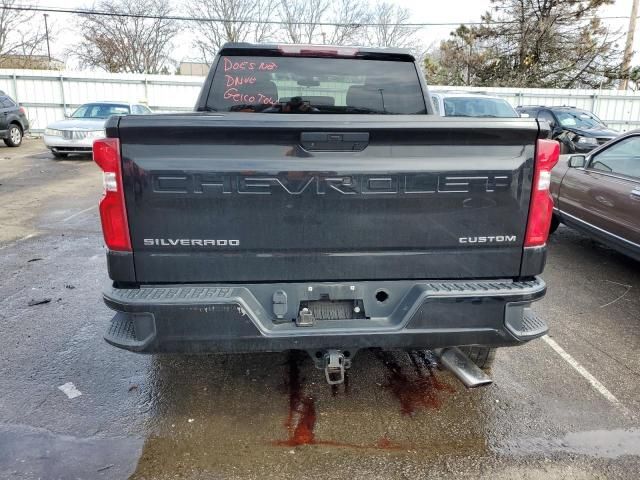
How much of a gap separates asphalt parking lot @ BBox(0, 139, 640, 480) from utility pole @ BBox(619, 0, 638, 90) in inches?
1162

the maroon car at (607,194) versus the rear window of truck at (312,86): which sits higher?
the rear window of truck at (312,86)

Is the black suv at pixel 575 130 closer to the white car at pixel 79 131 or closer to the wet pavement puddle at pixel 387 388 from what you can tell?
the wet pavement puddle at pixel 387 388

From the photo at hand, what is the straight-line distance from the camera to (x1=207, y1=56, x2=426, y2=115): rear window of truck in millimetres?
3668

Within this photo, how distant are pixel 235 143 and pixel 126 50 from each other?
43.5 m

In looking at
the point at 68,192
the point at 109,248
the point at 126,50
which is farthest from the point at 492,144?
the point at 126,50

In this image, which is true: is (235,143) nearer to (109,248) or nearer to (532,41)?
(109,248)

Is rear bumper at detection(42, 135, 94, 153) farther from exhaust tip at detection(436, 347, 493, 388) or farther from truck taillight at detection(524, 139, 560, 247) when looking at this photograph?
truck taillight at detection(524, 139, 560, 247)

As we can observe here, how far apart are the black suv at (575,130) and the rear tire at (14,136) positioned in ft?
53.7

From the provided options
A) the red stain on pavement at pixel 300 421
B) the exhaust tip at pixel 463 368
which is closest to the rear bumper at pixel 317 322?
the exhaust tip at pixel 463 368

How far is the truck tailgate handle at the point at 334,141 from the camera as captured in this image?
2371 mm

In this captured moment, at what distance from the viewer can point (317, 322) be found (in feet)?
8.29

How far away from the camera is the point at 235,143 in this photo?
92.7 inches

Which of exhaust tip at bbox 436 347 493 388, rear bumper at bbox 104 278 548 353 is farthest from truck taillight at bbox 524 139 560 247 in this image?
exhaust tip at bbox 436 347 493 388

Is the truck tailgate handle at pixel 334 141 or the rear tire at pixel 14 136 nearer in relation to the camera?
the truck tailgate handle at pixel 334 141
